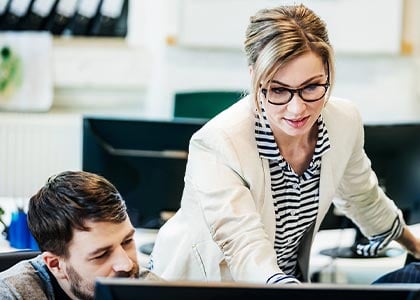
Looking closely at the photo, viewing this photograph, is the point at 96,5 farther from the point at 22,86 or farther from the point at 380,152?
the point at 380,152

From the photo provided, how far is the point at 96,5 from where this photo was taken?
432 cm

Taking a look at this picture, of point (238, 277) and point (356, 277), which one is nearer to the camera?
point (238, 277)

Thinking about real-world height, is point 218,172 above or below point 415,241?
above

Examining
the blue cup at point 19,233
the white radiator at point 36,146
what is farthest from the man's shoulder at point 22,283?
the white radiator at point 36,146

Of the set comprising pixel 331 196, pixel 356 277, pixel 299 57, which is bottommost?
pixel 356 277

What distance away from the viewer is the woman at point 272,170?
171 centimetres

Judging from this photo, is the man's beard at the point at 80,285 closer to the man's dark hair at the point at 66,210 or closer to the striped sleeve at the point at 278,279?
the man's dark hair at the point at 66,210

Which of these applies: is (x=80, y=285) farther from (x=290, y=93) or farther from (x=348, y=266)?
(x=348, y=266)


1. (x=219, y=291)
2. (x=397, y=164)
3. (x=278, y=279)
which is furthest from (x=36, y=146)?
(x=219, y=291)

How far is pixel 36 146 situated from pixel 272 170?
2597mm

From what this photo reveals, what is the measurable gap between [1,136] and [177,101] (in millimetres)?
1033

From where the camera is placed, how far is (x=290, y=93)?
1.72 meters

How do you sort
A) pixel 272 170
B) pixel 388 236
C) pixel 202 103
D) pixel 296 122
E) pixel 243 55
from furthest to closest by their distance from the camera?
pixel 243 55 → pixel 202 103 → pixel 388 236 → pixel 272 170 → pixel 296 122

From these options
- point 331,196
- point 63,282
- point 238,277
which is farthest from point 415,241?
point 63,282
